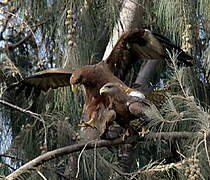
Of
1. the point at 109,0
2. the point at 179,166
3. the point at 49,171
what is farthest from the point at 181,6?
the point at 49,171

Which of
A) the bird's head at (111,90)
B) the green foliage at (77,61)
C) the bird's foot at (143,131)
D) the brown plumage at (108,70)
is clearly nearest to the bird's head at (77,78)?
the brown plumage at (108,70)

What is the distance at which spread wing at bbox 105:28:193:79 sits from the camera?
1861mm

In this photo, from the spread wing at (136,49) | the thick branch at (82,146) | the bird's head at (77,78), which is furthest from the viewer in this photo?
the spread wing at (136,49)

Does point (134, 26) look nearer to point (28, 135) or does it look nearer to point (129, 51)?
point (129, 51)

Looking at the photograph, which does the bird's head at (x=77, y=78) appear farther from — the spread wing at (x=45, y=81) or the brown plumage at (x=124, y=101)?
the brown plumage at (x=124, y=101)

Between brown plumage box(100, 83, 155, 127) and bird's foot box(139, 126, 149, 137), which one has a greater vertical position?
brown plumage box(100, 83, 155, 127)

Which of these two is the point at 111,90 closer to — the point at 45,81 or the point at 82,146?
the point at 82,146

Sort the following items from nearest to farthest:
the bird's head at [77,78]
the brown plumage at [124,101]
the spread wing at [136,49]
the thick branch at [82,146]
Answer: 1. the thick branch at [82,146]
2. the brown plumage at [124,101]
3. the bird's head at [77,78]
4. the spread wing at [136,49]

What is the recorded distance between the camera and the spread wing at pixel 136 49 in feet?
6.11

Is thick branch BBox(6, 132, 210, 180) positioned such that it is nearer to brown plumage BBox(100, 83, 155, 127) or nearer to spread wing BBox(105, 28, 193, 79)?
brown plumage BBox(100, 83, 155, 127)

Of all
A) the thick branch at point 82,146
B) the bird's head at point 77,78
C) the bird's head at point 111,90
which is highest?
the bird's head at point 111,90

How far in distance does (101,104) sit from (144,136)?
30cm

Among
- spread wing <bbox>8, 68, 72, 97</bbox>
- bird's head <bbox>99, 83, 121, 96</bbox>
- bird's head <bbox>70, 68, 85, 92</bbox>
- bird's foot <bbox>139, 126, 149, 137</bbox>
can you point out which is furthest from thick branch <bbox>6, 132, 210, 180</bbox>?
spread wing <bbox>8, 68, 72, 97</bbox>

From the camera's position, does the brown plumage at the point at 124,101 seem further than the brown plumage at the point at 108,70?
No
